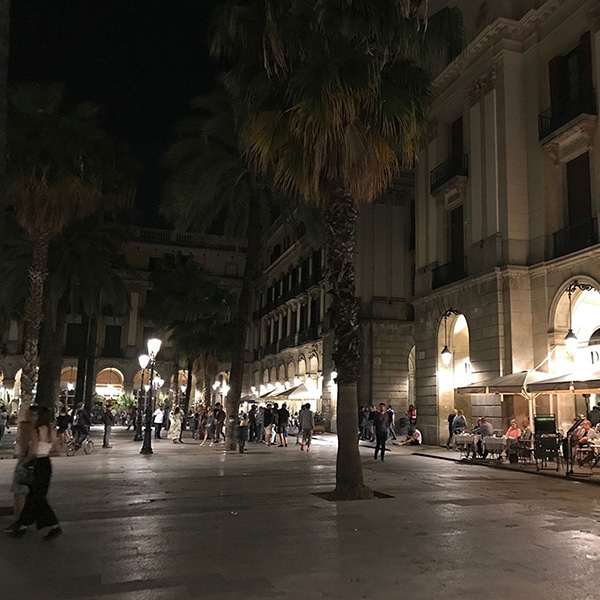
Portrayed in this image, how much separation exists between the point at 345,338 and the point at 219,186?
12437 millimetres

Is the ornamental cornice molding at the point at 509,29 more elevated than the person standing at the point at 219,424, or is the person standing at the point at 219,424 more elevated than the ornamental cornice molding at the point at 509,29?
the ornamental cornice molding at the point at 509,29

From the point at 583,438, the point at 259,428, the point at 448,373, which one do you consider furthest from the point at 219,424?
the point at 583,438

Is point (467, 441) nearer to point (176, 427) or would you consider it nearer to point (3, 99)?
point (176, 427)

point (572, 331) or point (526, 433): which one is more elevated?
point (572, 331)

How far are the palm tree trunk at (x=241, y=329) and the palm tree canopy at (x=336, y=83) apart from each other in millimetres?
10819

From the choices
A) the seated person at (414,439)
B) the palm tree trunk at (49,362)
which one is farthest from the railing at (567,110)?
the palm tree trunk at (49,362)

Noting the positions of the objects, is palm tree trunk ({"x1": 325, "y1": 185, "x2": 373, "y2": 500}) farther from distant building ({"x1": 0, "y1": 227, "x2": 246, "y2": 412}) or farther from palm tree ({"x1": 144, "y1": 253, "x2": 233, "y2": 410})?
distant building ({"x1": 0, "y1": 227, "x2": 246, "y2": 412})

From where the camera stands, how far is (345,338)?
11023 mm

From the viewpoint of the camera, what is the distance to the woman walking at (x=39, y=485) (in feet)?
24.9

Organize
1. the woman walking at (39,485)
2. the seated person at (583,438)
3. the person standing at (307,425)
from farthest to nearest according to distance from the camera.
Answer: the person standing at (307,425) < the seated person at (583,438) < the woman walking at (39,485)

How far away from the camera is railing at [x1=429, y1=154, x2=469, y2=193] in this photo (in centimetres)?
2444

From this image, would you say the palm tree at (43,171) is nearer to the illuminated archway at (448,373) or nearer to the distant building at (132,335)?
the illuminated archway at (448,373)

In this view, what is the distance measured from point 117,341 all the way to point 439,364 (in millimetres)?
44493

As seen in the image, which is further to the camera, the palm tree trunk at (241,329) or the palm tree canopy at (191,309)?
the palm tree canopy at (191,309)
